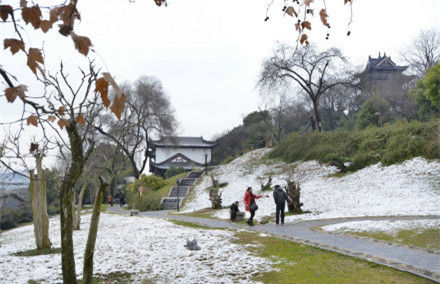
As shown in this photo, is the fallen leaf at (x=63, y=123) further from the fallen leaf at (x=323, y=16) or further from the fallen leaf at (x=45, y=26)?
the fallen leaf at (x=323, y=16)

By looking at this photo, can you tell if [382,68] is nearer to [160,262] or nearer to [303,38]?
[160,262]

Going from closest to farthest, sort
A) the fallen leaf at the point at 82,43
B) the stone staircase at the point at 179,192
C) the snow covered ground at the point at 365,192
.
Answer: the fallen leaf at the point at 82,43 → the snow covered ground at the point at 365,192 → the stone staircase at the point at 179,192

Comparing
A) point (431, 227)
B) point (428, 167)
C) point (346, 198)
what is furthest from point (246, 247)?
point (428, 167)

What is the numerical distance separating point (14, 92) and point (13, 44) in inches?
15.4

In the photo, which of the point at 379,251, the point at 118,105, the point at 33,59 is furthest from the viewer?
the point at 379,251

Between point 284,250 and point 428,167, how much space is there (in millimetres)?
12183

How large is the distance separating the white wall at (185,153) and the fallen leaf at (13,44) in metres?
43.9

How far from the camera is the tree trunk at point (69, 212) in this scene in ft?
15.5

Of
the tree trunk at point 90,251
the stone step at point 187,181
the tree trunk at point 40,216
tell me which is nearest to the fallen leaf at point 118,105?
the tree trunk at point 90,251

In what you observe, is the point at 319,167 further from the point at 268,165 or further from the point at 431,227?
the point at 431,227

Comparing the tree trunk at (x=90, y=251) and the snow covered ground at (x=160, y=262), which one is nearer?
the tree trunk at (x=90, y=251)

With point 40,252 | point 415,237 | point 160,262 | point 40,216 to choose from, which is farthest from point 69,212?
point 415,237

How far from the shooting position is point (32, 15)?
6.08ft

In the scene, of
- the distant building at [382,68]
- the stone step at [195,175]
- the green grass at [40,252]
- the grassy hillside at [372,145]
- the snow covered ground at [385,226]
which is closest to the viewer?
the green grass at [40,252]
